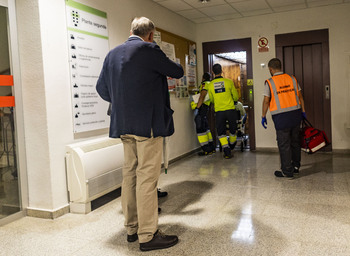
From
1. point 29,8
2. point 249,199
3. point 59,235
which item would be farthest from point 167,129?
point 29,8

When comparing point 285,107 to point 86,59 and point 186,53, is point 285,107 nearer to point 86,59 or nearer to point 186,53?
point 86,59

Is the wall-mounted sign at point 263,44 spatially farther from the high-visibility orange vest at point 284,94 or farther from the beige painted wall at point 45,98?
the beige painted wall at point 45,98

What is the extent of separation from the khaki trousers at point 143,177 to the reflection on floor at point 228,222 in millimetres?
216

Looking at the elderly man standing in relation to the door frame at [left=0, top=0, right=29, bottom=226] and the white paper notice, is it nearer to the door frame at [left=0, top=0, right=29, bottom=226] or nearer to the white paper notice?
the door frame at [left=0, top=0, right=29, bottom=226]

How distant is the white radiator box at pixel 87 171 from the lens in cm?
330

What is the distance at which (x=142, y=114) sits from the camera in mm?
2387

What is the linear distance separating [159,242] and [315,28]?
512cm

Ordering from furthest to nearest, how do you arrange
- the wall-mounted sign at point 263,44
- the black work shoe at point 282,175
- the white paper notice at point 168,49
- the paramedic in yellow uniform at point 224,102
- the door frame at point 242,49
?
the door frame at point 242,49 → the wall-mounted sign at point 263,44 → the paramedic in yellow uniform at point 224,102 → the white paper notice at point 168,49 → the black work shoe at point 282,175

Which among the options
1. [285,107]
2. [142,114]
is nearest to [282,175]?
[285,107]

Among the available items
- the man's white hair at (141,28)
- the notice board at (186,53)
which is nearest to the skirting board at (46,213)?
the man's white hair at (141,28)

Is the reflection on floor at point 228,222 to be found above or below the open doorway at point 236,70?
below

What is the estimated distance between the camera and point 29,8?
3154 mm

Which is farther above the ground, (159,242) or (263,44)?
(263,44)

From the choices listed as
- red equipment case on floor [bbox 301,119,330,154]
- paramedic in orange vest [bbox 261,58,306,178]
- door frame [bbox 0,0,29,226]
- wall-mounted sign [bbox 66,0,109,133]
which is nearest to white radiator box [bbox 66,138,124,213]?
wall-mounted sign [bbox 66,0,109,133]
